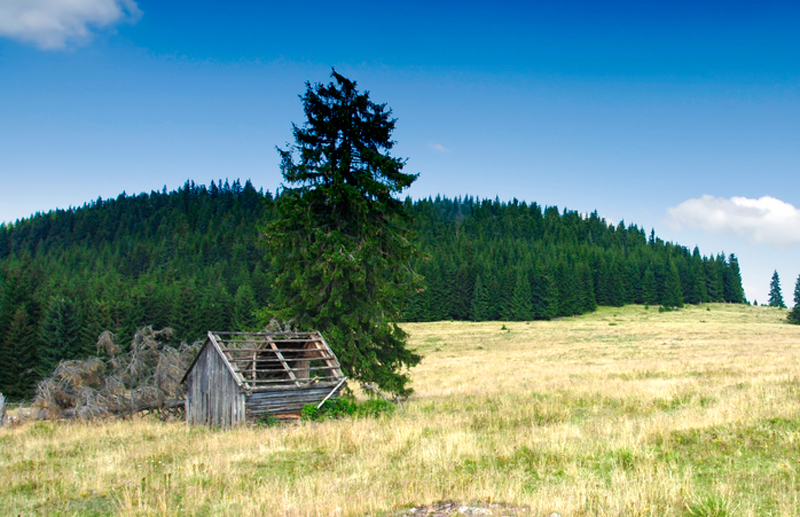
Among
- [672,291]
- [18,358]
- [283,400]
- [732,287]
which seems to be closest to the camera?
[283,400]

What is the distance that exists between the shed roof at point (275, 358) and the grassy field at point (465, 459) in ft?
6.26

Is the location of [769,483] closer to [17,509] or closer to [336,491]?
[336,491]

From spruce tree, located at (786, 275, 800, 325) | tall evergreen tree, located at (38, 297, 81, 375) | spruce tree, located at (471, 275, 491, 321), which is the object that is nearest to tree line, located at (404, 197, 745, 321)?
spruce tree, located at (471, 275, 491, 321)

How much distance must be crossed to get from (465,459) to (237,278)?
110 metres

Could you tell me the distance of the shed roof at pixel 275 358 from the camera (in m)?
15.1

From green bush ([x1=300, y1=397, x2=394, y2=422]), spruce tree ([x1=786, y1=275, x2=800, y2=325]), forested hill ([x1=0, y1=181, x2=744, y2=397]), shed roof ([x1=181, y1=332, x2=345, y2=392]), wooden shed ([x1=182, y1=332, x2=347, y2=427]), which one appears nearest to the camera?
green bush ([x1=300, y1=397, x2=394, y2=422])

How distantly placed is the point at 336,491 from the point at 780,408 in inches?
401

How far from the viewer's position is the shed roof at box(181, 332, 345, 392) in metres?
15.1

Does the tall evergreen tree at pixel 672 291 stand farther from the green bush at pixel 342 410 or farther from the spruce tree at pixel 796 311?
the green bush at pixel 342 410

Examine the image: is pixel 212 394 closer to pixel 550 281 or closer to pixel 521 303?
pixel 521 303

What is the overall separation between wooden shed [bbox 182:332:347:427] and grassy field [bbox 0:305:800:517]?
995mm

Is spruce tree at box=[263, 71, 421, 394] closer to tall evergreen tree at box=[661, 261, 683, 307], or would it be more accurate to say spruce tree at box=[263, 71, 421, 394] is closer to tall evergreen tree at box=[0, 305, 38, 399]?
tall evergreen tree at box=[0, 305, 38, 399]

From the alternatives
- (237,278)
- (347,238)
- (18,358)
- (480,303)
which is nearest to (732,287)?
(480,303)

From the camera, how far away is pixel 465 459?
842 cm
